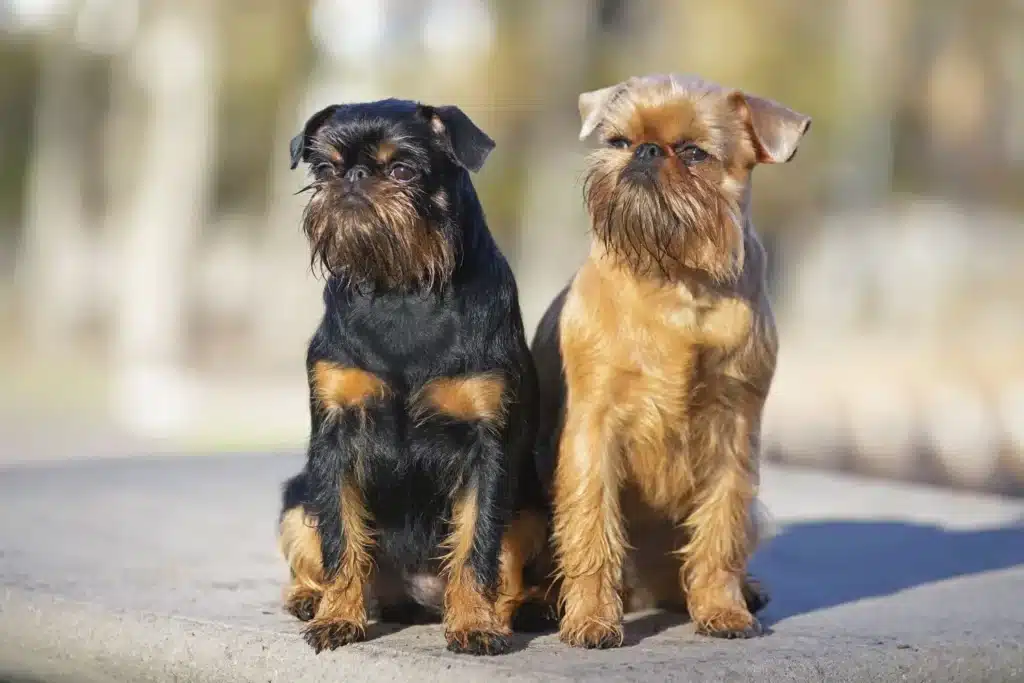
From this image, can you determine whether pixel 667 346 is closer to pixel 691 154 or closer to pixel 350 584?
pixel 691 154

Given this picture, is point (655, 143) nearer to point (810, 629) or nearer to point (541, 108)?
point (810, 629)

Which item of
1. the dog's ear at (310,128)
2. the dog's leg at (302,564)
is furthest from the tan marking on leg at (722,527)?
the dog's ear at (310,128)

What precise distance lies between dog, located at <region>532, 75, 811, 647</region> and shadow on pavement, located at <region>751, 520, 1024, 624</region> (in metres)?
0.61

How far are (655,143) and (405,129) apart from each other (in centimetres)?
79

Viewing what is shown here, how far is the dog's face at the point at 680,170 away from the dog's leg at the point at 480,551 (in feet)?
2.61

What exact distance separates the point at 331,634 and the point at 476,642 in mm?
438

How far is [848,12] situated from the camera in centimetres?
1975

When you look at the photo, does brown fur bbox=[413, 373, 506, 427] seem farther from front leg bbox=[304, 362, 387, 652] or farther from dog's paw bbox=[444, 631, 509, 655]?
dog's paw bbox=[444, 631, 509, 655]

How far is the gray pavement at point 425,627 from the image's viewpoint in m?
3.82

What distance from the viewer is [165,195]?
19406 millimetres

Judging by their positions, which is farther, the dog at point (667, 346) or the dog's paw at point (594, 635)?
the dog at point (667, 346)

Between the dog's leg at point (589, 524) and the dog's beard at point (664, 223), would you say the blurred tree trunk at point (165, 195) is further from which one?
the dog's beard at point (664, 223)

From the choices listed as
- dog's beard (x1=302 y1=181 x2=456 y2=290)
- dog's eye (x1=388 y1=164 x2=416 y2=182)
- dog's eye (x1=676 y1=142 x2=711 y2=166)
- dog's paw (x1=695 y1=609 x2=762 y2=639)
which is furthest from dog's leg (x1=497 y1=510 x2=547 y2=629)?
dog's eye (x1=676 y1=142 x2=711 y2=166)

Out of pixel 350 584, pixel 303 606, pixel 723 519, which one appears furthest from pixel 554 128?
pixel 350 584
